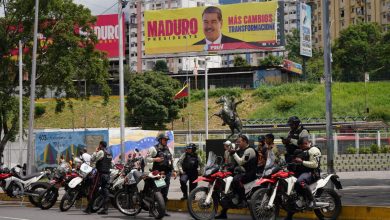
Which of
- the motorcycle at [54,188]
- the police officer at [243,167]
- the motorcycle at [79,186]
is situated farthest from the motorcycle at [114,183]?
the police officer at [243,167]

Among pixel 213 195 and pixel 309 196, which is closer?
pixel 309 196

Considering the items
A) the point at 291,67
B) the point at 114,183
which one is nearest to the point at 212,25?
the point at 291,67

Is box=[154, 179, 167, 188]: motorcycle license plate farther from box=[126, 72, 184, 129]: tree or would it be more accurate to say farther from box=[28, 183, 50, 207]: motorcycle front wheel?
box=[126, 72, 184, 129]: tree

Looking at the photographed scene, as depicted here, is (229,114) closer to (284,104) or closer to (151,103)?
(151,103)

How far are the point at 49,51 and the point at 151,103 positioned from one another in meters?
28.7

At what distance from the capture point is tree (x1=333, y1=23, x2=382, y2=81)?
95.4 metres

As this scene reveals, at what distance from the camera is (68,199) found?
1908 centimetres

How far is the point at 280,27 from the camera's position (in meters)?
78.8

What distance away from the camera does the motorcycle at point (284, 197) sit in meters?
13.9

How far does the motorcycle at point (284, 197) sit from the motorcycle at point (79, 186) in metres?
5.72

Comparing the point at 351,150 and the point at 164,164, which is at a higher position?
the point at 164,164

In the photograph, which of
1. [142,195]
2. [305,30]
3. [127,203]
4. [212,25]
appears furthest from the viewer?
[305,30]

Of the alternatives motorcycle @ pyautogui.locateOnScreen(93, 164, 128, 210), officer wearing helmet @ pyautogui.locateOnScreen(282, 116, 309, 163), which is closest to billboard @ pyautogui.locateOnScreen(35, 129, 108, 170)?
motorcycle @ pyautogui.locateOnScreen(93, 164, 128, 210)

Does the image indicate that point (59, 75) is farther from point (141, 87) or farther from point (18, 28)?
point (141, 87)
